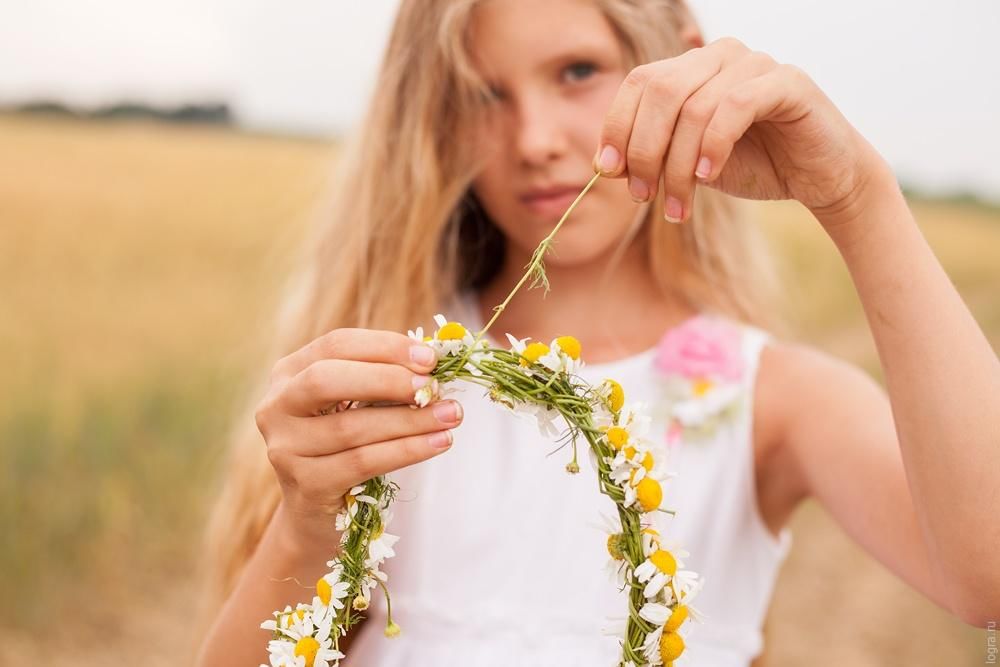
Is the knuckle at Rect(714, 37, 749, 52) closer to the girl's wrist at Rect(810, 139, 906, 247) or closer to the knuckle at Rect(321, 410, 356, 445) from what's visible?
the girl's wrist at Rect(810, 139, 906, 247)

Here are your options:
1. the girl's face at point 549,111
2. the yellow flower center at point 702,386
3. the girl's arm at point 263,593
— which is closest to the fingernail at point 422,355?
the girl's arm at point 263,593

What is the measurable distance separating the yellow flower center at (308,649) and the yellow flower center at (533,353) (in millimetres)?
405

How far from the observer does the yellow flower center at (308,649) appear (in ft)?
3.61

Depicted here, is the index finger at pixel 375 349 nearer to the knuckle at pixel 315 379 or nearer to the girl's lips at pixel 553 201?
the knuckle at pixel 315 379

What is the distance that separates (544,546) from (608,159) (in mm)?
1135

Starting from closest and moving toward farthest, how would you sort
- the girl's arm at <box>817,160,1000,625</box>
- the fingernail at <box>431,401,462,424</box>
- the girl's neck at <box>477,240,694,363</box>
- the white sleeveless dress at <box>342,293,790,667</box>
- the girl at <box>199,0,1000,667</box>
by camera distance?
the fingernail at <box>431,401,462,424</box> < the girl at <box>199,0,1000,667</box> < the girl's arm at <box>817,160,1000,625</box> < the white sleeveless dress at <box>342,293,790,667</box> < the girl's neck at <box>477,240,694,363</box>

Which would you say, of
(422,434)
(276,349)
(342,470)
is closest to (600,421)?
(422,434)

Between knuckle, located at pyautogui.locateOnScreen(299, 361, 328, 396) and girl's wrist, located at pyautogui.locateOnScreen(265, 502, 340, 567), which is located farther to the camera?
girl's wrist, located at pyautogui.locateOnScreen(265, 502, 340, 567)

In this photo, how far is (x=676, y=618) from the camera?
108 cm

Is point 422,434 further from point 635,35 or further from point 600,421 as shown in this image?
point 635,35

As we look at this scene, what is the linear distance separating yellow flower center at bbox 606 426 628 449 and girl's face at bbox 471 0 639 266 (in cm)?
89

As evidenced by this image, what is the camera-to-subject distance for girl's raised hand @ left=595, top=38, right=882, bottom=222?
4.05 feet

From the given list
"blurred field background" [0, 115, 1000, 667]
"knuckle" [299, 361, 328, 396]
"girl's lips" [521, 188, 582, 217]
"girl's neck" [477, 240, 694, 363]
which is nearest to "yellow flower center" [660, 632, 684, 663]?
"knuckle" [299, 361, 328, 396]

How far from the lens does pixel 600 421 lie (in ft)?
3.66
